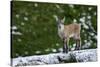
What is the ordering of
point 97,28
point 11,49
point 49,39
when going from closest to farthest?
point 11,49, point 49,39, point 97,28

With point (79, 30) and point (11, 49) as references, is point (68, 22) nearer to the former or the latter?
point (79, 30)

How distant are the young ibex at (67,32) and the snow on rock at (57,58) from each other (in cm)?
7

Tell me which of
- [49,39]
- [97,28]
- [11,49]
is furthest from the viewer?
[97,28]

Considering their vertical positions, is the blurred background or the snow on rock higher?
the blurred background

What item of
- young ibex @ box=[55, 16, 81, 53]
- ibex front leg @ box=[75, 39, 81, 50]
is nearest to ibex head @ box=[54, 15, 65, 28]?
young ibex @ box=[55, 16, 81, 53]

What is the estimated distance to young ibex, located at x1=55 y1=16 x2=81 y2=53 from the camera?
2.40 m

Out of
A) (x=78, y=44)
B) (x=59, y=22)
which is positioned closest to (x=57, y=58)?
(x=78, y=44)

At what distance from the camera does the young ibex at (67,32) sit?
2.40m

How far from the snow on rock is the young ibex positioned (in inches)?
2.9

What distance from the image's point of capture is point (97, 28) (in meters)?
2.57

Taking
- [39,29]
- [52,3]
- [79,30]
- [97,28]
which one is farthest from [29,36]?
[97,28]

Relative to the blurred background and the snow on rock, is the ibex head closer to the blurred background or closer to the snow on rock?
the blurred background

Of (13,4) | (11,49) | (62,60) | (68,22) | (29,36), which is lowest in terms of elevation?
(62,60)

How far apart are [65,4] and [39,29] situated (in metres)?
0.46
